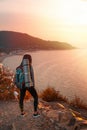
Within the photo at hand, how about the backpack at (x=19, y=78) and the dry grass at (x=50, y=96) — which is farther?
the dry grass at (x=50, y=96)

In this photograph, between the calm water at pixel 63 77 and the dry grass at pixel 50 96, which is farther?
the calm water at pixel 63 77

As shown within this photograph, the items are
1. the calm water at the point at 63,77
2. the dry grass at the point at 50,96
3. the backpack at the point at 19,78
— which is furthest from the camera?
the calm water at the point at 63,77

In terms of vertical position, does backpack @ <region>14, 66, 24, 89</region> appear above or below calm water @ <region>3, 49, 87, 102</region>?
above

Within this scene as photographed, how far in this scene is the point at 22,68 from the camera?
1126 cm

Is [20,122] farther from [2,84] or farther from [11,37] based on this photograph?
[11,37]

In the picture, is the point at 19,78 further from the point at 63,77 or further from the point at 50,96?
the point at 63,77

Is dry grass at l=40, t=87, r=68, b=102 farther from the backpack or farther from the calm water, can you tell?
the backpack

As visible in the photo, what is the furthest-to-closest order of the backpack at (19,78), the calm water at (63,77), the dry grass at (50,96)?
the calm water at (63,77) → the dry grass at (50,96) → the backpack at (19,78)

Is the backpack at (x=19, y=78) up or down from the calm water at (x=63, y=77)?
up

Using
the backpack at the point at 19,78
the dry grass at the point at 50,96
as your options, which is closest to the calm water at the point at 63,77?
the dry grass at the point at 50,96

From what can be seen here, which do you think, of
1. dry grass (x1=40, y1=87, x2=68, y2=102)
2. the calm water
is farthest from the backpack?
the calm water

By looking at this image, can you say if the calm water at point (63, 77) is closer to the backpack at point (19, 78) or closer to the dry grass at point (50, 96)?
the dry grass at point (50, 96)

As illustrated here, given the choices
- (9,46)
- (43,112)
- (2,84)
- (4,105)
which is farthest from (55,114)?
(9,46)

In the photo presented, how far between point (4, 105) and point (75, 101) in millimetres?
4130
